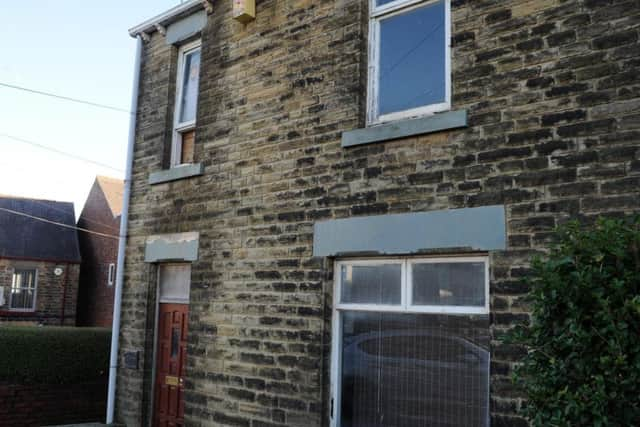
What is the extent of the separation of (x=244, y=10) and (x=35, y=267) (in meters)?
20.0

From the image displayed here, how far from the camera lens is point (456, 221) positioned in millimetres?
5414

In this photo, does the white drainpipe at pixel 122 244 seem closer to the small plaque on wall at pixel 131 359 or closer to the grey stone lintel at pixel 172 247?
the small plaque on wall at pixel 131 359

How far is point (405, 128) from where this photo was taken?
5.89 metres

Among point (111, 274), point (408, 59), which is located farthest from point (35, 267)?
point (408, 59)

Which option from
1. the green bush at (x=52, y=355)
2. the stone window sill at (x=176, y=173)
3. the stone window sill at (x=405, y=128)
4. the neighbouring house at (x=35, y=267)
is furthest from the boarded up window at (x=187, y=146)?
the neighbouring house at (x=35, y=267)

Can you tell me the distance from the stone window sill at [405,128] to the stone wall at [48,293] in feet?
69.8

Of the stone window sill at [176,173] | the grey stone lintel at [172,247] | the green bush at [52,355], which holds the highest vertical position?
the stone window sill at [176,173]

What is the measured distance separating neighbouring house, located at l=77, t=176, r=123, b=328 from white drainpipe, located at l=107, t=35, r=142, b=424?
612 inches

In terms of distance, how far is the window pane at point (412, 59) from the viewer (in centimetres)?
604

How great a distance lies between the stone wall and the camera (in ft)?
77.1

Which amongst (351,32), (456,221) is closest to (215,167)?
(351,32)

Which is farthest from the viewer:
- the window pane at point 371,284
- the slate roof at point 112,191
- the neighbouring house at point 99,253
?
the slate roof at point 112,191

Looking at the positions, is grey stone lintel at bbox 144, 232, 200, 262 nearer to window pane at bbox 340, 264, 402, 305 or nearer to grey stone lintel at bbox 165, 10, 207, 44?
window pane at bbox 340, 264, 402, 305

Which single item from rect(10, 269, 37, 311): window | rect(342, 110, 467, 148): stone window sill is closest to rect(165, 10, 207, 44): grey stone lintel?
rect(342, 110, 467, 148): stone window sill
